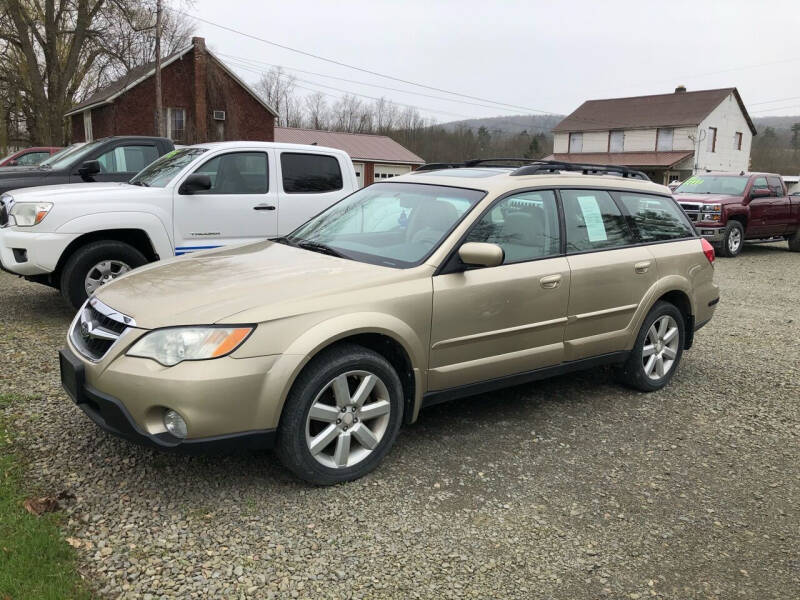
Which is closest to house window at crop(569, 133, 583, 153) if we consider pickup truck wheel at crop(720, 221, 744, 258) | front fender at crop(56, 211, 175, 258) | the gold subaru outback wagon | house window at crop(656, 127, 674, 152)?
house window at crop(656, 127, 674, 152)

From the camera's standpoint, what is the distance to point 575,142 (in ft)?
168

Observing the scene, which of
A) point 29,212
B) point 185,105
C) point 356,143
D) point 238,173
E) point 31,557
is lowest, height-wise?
point 31,557

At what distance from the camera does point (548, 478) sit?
377 centimetres

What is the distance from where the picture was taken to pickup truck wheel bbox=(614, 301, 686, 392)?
5109 millimetres

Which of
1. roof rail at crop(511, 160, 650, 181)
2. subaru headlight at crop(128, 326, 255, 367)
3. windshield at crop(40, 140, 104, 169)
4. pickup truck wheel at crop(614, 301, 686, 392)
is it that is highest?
windshield at crop(40, 140, 104, 169)

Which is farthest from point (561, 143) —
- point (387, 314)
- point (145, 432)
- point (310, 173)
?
point (145, 432)

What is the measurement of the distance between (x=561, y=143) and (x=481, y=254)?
5138cm

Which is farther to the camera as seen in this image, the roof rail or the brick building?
the brick building

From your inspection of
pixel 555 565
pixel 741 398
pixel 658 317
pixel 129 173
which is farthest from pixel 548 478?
pixel 129 173

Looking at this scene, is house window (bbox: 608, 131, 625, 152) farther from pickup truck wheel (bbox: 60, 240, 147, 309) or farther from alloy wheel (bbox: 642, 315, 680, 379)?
pickup truck wheel (bbox: 60, 240, 147, 309)

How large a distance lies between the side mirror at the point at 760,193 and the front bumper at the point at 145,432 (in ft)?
49.6

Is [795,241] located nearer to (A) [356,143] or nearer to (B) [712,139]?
(A) [356,143]

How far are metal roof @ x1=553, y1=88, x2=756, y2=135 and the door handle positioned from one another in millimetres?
45350

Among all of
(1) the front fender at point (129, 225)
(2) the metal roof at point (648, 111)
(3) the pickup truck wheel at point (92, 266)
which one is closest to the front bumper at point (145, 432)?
(3) the pickup truck wheel at point (92, 266)
